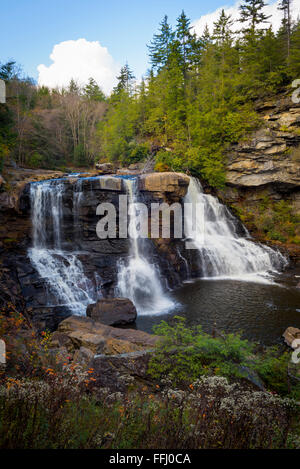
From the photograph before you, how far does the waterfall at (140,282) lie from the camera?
10711 millimetres

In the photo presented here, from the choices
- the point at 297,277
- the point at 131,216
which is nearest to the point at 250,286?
the point at 297,277

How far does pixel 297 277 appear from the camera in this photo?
1328 centimetres

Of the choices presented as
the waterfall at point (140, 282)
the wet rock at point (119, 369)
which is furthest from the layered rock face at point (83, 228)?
the wet rock at point (119, 369)

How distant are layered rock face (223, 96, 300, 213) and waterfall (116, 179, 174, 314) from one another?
32.3ft

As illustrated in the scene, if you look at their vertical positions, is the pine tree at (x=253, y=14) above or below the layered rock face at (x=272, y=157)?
above

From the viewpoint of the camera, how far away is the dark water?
8.50 metres

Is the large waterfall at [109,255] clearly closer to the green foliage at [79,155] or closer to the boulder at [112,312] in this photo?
the boulder at [112,312]

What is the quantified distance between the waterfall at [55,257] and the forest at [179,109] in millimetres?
2955

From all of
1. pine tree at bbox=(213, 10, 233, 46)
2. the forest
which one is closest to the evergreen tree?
the forest

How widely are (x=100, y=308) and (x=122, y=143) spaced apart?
18872mm

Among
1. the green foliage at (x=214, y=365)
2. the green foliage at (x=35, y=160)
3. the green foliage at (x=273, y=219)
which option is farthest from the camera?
the green foliage at (x=35, y=160)

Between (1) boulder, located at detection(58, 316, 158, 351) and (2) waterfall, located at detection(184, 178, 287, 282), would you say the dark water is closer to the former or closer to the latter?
(2) waterfall, located at detection(184, 178, 287, 282)
